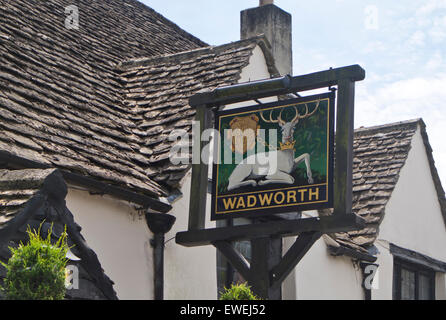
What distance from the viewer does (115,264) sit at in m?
8.00

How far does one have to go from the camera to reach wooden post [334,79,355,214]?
7.43m

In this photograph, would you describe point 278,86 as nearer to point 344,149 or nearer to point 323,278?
point 344,149

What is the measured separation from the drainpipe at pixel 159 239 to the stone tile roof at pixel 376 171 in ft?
12.7

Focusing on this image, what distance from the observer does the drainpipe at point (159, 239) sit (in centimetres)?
835

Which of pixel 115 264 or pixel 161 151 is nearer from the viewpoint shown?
pixel 115 264

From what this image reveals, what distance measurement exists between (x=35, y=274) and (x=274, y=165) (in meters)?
3.32

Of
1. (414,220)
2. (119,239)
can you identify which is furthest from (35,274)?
(414,220)

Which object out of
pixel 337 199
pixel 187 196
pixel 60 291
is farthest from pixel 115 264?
pixel 60 291

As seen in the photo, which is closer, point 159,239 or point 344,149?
point 344,149

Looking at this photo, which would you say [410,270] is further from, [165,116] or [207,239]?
[207,239]

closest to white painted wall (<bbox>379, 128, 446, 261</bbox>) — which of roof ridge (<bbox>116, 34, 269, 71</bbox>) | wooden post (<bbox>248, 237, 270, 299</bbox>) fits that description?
roof ridge (<bbox>116, 34, 269, 71</bbox>)

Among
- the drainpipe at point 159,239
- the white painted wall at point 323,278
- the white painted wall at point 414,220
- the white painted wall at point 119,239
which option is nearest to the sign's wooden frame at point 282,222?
the drainpipe at point 159,239

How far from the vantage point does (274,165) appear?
784 cm
